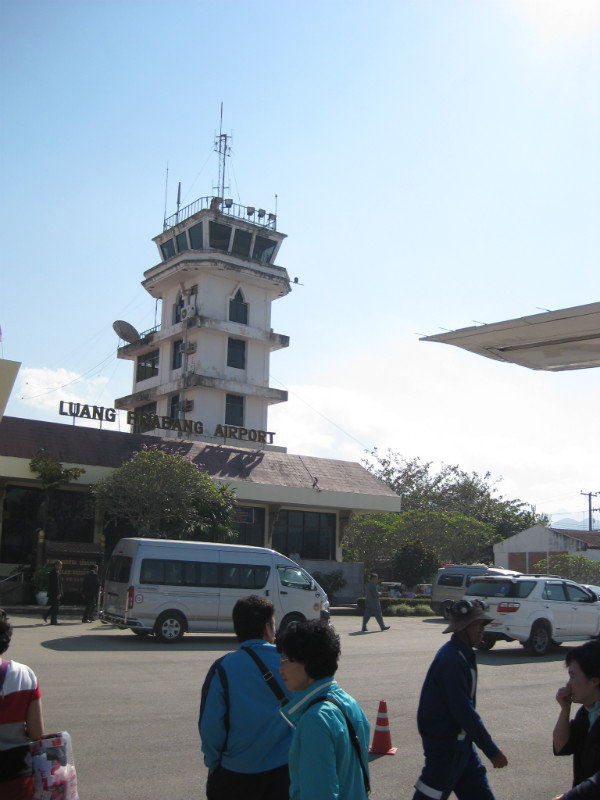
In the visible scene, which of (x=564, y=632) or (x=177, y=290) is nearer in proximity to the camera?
(x=564, y=632)

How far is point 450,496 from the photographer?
2410 inches

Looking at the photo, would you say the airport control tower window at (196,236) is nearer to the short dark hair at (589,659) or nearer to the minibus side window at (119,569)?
the minibus side window at (119,569)

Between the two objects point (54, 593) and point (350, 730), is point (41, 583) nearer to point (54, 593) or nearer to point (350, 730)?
point (54, 593)

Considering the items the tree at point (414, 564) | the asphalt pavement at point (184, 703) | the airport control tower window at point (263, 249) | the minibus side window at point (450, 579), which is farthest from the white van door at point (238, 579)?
the airport control tower window at point (263, 249)

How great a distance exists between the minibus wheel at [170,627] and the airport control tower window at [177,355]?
3001 cm

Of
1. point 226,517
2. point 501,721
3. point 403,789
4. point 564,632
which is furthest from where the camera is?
point 226,517

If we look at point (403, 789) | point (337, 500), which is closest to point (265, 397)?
point (337, 500)

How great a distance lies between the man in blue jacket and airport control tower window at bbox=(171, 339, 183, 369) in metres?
41.8

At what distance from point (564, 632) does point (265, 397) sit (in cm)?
3112

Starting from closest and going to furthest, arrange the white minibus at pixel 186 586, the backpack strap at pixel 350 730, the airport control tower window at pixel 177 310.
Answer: the backpack strap at pixel 350 730
the white minibus at pixel 186 586
the airport control tower window at pixel 177 310

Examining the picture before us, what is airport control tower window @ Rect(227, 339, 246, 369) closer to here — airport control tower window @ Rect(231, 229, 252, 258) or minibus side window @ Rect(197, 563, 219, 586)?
airport control tower window @ Rect(231, 229, 252, 258)

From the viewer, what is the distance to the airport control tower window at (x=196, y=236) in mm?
46438

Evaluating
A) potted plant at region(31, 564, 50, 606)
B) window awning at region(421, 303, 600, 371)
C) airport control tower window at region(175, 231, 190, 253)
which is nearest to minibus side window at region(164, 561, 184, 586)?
potted plant at region(31, 564, 50, 606)

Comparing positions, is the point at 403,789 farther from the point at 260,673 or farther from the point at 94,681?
the point at 94,681
